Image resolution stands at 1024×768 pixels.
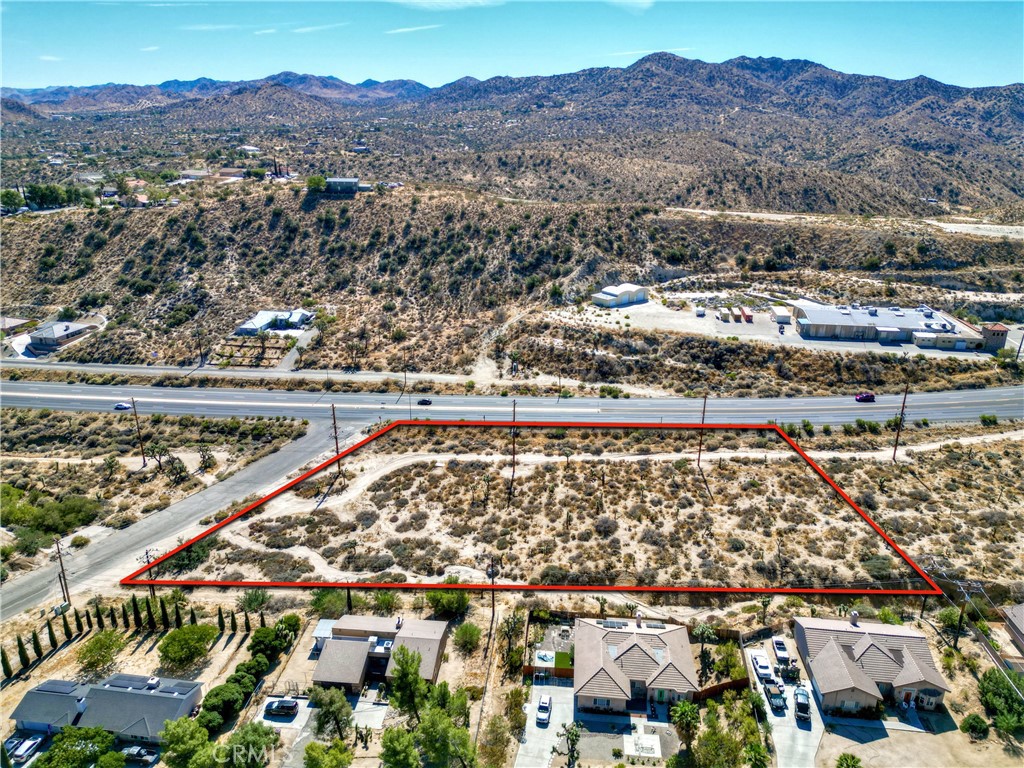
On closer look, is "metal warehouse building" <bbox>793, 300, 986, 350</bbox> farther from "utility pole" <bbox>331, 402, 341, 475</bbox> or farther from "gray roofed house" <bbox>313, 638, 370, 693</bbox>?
"gray roofed house" <bbox>313, 638, 370, 693</bbox>

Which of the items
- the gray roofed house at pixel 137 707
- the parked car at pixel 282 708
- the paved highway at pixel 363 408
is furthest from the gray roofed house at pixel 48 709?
the paved highway at pixel 363 408

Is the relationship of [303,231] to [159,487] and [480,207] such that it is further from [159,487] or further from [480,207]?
[159,487]

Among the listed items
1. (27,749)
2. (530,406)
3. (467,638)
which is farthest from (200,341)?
(467,638)

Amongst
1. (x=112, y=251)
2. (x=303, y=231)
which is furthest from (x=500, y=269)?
(x=112, y=251)

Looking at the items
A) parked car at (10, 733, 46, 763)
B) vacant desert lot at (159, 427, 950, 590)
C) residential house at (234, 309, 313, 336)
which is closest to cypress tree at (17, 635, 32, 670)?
parked car at (10, 733, 46, 763)

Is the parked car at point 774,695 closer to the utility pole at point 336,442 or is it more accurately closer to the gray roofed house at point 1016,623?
the gray roofed house at point 1016,623

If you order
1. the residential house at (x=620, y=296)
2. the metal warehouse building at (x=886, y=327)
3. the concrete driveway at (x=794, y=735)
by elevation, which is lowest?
the concrete driveway at (x=794, y=735)
